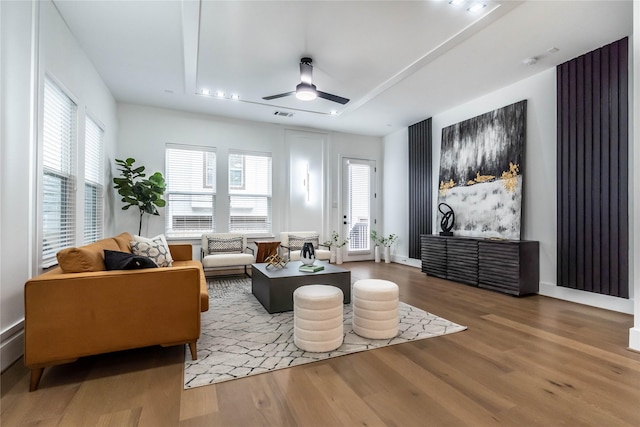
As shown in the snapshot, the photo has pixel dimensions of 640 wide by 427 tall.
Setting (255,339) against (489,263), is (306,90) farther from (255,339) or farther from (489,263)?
(489,263)

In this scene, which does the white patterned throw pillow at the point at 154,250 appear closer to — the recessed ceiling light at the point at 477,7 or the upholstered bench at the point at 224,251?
the upholstered bench at the point at 224,251

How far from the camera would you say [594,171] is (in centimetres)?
350

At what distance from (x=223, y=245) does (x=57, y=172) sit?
2.72 metres

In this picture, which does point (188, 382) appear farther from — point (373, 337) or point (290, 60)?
point (290, 60)

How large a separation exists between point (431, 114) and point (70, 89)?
560 centimetres

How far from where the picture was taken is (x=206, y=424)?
4.94ft

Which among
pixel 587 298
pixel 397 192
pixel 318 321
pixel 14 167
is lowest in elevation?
pixel 587 298

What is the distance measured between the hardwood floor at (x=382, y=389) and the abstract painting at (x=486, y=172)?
7.27ft

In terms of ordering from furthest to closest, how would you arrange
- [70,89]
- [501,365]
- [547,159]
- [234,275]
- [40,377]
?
1. [234,275]
2. [547,159]
3. [70,89]
4. [501,365]
5. [40,377]

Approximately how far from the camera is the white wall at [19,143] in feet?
7.00

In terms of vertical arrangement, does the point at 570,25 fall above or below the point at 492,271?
above

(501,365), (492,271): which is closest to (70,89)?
(501,365)

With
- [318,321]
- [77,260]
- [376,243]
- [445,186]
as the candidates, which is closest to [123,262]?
[77,260]

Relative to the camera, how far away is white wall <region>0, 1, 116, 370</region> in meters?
2.13
